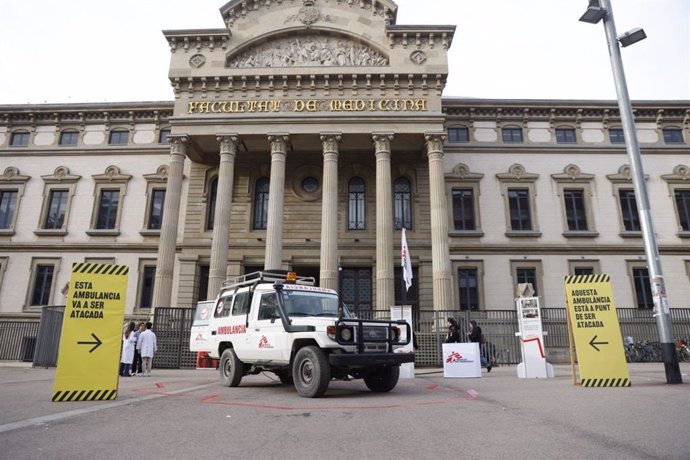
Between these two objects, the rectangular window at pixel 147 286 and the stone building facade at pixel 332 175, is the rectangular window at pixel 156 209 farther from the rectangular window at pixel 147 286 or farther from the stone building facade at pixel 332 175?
the rectangular window at pixel 147 286

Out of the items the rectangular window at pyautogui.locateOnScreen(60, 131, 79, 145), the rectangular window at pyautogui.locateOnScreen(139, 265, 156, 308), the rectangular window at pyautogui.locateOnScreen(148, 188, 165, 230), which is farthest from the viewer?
the rectangular window at pyautogui.locateOnScreen(60, 131, 79, 145)

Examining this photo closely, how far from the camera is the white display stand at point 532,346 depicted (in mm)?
13800

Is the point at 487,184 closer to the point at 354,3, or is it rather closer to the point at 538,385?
the point at 354,3

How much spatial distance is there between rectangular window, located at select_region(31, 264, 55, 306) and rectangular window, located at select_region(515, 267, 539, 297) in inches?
1127

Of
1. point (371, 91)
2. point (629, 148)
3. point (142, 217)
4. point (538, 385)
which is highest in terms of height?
point (371, 91)

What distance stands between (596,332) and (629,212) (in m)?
21.4

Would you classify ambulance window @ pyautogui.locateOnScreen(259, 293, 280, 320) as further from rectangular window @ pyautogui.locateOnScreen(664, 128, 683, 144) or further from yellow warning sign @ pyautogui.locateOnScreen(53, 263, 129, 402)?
rectangular window @ pyautogui.locateOnScreen(664, 128, 683, 144)

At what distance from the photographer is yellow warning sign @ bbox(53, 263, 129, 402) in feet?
26.2

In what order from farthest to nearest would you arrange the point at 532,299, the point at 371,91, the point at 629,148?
1. the point at 371,91
2. the point at 532,299
3. the point at 629,148

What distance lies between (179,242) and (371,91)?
47.6 feet

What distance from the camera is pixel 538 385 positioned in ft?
36.9

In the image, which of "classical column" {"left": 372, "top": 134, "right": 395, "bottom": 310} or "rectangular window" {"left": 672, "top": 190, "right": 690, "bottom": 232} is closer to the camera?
"classical column" {"left": 372, "top": 134, "right": 395, "bottom": 310}

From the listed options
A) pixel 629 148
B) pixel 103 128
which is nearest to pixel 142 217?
pixel 103 128

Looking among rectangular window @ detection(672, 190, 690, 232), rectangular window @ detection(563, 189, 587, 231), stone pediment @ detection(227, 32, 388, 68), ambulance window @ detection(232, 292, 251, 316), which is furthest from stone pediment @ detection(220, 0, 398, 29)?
rectangular window @ detection(672, 190, 690, 232)
